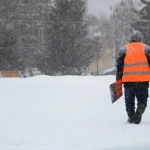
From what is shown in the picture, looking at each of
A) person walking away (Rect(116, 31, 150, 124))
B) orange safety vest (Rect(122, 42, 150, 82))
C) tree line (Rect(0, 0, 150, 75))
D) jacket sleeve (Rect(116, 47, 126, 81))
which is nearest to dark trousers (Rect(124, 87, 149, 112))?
person walking away (Rect(116, 31, 150, 124))

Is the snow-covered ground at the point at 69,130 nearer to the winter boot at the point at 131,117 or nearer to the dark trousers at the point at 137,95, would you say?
the winter boot at the point at 131,117

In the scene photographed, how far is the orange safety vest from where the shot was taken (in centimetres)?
627

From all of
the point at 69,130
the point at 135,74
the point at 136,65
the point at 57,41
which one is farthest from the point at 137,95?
the point at 57,41

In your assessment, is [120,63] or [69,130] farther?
[120,63]

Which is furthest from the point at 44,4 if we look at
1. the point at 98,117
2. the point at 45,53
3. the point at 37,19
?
the point at 98,117

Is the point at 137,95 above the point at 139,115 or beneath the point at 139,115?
above

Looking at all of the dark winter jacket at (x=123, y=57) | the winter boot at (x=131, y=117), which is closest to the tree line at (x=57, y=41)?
the dark winter jacket at (x=123, y=57)

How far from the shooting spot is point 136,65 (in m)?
6.30

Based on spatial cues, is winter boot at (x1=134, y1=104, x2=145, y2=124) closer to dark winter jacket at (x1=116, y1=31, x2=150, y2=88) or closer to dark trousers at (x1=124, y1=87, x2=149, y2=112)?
dark trousers at (x1=124, y1=87, x2=149, y2=112)

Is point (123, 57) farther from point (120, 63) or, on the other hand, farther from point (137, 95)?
point (137, 95)

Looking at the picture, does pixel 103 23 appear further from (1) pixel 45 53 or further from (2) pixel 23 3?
(1) pixel 45 53

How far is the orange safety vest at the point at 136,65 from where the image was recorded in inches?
247

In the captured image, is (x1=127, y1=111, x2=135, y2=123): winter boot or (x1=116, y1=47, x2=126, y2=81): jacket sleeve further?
(x1=116, y1=47, x2=126, y2=81): jacket sleeve

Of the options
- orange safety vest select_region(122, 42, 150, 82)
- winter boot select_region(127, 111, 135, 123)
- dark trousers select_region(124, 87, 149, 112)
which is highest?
orange safety vest select_region(122, 42, 150, 82)
